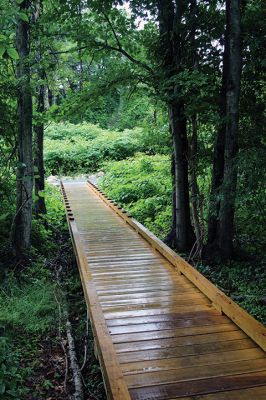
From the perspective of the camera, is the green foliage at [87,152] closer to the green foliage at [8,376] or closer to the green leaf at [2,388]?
the green foliage at [8,376]

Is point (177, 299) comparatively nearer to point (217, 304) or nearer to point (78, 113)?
point (217, 304)

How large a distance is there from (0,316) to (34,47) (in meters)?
5.12

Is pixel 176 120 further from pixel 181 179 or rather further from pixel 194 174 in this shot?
pixel 181 179

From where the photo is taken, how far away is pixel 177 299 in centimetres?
498

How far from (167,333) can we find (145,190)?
10.9 meters

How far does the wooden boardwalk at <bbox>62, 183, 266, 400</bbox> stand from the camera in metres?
3.17

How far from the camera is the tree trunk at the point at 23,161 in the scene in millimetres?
7601

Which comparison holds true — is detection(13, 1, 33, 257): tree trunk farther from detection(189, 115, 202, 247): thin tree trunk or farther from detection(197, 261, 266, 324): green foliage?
detection(197, 261, 266, 324): green foliage

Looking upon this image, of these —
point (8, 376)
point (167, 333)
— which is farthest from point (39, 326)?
point (167, 333)

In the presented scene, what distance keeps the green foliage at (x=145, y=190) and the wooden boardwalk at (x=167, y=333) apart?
451 centimetres

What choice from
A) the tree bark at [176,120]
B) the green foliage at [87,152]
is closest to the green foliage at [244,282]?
the tree bark at [176,120]

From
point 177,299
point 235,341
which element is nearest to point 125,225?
point 177,299

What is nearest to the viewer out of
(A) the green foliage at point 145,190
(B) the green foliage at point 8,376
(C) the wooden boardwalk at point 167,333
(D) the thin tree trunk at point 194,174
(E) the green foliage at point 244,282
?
(C) the wooden boardwalk at point 167,333

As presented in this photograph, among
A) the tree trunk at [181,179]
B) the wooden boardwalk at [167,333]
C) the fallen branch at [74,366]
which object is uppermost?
the tree trunk at [181,179]
